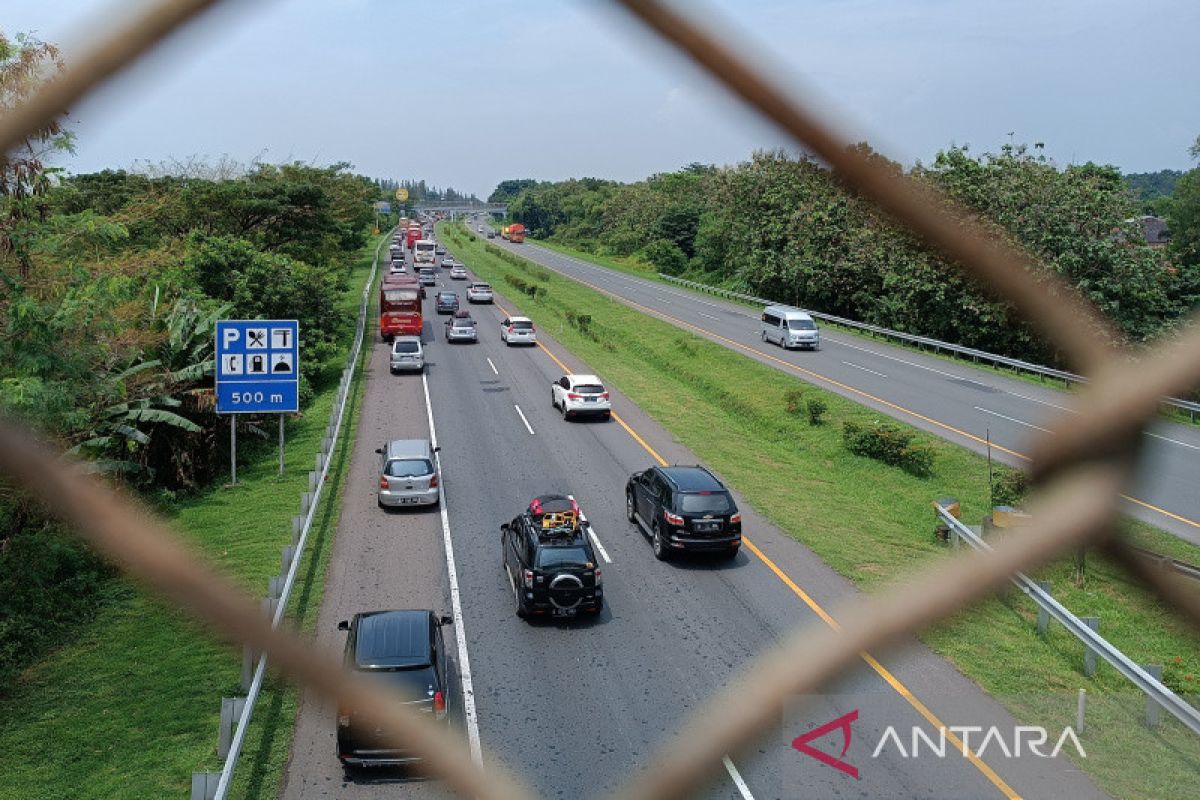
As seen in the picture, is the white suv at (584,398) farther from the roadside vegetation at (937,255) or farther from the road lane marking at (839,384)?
the roadside vegetation at (937,255)

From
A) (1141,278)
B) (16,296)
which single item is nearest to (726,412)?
(1141,278)

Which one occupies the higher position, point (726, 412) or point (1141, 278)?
point (1141, 278)

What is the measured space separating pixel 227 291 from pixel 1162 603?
98.5 feet

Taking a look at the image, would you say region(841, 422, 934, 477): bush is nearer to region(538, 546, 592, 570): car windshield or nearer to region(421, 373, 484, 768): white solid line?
region(421, 373, 484, 768): white solid line

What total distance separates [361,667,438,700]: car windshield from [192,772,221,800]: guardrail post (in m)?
2.15

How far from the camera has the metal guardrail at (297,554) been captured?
9109mm

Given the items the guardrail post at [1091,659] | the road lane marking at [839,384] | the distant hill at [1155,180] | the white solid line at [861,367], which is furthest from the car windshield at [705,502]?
the white solid line at [861,367]

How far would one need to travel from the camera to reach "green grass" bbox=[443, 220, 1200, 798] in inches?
409

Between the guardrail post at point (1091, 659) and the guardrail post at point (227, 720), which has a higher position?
the guardrail post at point (1091, 659)

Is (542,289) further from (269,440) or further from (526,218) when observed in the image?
(526,218)

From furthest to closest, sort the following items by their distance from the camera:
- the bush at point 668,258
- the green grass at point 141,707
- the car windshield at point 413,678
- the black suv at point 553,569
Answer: the bush at point 668,258 → the black suv at point 553,569 → the car windshield at point 413,678 → the green grass at point 141,707

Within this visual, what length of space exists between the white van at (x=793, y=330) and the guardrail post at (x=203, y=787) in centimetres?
3211

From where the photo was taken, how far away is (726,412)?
30.7 meters

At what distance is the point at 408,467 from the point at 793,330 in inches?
884
